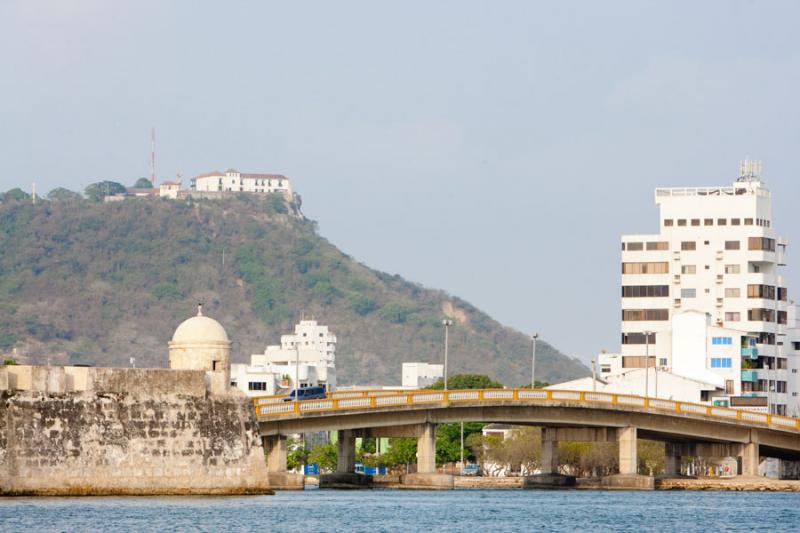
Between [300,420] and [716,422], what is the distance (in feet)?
91.8

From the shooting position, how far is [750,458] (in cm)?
12312

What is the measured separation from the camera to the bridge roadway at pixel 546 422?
11412cm

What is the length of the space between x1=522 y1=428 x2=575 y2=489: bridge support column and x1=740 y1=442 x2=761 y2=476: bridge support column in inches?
491

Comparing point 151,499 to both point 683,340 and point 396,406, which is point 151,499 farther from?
point 683,340

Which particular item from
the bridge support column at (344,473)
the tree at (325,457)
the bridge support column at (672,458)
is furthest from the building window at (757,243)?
the bridge support column at (344,473)

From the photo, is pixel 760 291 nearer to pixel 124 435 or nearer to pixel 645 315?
pixel 645 315

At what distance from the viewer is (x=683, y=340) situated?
565 feet

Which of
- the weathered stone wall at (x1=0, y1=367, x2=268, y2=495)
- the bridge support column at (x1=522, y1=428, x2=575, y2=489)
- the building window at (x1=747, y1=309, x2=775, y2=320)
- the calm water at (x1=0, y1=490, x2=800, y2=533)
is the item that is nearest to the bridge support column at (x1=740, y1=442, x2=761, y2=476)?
the bridge support column at (x1=522, y1=428, x2=575, y2=489)

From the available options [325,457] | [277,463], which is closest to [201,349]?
[277,463]

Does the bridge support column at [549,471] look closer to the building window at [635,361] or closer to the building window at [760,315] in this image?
the building window at [635,361]

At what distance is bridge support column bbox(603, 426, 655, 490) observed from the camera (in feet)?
401

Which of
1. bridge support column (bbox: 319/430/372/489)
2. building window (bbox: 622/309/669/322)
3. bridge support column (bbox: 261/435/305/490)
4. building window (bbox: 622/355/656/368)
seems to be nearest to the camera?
bridge support column (bbox: 261/435/305/490)

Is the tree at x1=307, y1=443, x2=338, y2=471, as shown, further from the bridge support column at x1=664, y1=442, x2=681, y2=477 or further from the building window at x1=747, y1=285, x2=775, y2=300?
the bridge support column at x1=664, y1=442, x2=681, y2=477

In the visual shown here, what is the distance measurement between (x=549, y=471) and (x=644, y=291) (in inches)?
2160
